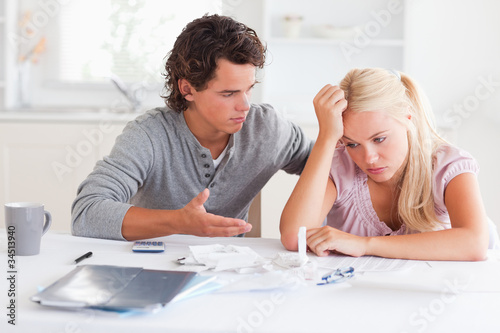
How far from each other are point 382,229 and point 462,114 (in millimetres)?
2057

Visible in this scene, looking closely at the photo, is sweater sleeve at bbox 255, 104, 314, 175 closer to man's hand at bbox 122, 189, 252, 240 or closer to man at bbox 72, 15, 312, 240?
man at bbox 72, 15, 312, 240

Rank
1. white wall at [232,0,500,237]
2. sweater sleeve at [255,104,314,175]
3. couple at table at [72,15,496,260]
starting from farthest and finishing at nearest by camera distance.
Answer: white wall at [232,0,500,237] → sweater sleeve at [255,104,314,175] → couple at table at [72,15,496,260]

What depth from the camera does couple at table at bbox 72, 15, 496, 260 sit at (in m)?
1.29

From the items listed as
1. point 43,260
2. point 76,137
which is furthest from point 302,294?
point 76,137

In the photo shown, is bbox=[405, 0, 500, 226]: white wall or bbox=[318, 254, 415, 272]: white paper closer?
bbox=[318, 254, 415, 272]: white paper

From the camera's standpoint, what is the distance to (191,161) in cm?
171

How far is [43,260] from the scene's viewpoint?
3.89 feet

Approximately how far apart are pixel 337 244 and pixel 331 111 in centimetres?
37

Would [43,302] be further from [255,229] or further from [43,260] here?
[255,229]

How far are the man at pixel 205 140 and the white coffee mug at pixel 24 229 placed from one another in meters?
0.19

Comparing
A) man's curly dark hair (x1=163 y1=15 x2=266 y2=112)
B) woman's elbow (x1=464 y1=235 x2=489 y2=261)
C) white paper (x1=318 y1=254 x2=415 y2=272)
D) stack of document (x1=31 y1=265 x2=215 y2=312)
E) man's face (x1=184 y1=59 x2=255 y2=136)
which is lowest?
white paper (x1=318 y1=254 x2=415 y2=272)

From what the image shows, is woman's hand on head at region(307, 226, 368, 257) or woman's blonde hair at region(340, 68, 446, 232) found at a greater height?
woman's blonde hair at region(340, 68, 446, 232)

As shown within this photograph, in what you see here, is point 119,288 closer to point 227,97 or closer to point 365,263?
point 365,263

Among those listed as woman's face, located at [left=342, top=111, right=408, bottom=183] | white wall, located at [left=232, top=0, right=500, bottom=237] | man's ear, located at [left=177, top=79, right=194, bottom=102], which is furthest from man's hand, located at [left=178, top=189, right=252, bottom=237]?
white wall, located at [left=232, top=0, right=500, bottom=237]
